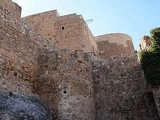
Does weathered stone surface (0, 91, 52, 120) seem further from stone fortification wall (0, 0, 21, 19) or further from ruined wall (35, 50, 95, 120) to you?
stone fortification wall (0, 0, 21, 19)

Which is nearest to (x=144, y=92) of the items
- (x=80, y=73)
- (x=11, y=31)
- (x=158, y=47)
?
(x=158, y=47)

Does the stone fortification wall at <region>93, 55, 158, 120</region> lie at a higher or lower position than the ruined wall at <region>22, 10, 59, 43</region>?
lower

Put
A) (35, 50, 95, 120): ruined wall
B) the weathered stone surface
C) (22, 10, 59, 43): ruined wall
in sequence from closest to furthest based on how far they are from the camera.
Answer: the weathered stone surface
(35, 50, 95, 120): ruined wall
(22, 10, 59, 43): ruined wall

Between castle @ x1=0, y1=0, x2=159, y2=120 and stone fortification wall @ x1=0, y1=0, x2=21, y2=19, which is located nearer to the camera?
castle @ x1=0, y1=0, x2=159, y2=120

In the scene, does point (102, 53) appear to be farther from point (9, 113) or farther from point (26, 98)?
point (9, 113)

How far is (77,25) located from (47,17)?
9.18 ft

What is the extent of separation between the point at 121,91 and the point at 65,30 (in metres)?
8.78

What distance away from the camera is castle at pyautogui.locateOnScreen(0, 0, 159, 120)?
1208 centimetres

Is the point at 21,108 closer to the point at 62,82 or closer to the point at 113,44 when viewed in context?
the point at 62,82

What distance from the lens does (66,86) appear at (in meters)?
13.3

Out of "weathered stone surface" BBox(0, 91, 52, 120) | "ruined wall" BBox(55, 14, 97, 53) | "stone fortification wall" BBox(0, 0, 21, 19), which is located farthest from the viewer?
"ruined wall" BBox(55, 14, 97, 53)

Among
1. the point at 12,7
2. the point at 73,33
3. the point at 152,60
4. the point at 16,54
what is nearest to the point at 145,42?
the point at 152,60

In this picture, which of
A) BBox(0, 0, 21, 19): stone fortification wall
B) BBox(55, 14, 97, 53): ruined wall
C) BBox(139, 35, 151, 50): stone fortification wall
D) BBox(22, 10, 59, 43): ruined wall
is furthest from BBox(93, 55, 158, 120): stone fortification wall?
BBox(22, 10, 59, 43): ruined wall

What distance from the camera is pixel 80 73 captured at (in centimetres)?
1409
